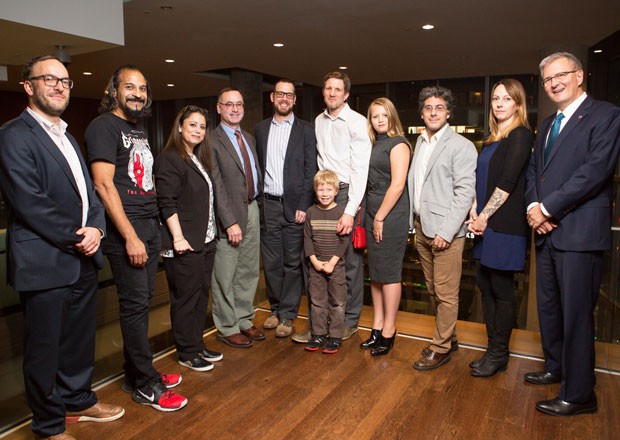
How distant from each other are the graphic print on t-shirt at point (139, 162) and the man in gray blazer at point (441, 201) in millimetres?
1559

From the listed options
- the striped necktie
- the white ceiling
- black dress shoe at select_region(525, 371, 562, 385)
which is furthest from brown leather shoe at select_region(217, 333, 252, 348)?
the white ceiling

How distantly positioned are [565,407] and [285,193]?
2045mm

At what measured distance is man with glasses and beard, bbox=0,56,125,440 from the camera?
1975mm

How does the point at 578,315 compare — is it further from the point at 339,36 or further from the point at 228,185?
the point at 339,36

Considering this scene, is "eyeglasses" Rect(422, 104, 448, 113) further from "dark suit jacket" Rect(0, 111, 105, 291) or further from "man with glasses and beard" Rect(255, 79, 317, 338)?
"dark suit jacket" Rect(0, 111, 105, 291)

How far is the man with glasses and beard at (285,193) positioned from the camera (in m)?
3.39

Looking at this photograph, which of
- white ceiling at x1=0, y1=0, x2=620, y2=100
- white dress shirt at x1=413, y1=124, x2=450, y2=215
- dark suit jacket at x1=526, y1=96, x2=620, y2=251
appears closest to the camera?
dark suit jacket at x1=526, y1=96, x2=620, y2=251

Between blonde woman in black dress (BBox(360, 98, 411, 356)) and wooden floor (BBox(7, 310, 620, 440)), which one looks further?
blonde woman in black dress (BBox(360, 98, 411, 356))

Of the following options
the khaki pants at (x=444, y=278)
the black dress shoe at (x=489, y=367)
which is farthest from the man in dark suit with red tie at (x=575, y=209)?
the khaki pants at (x=444, y=278)

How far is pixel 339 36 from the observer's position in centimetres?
669

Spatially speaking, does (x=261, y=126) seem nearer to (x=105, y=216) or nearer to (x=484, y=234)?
(x=105, y=216)

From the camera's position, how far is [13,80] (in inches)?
449

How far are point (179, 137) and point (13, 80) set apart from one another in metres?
10.8

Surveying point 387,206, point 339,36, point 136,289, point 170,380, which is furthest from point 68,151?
point 339,36
